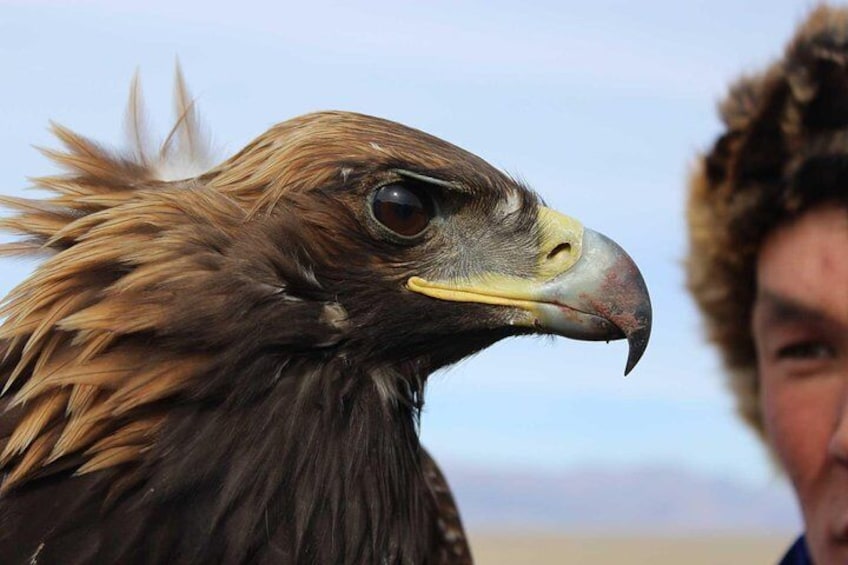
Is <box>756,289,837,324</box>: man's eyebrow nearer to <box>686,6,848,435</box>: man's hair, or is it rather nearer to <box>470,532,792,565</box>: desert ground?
<box>686,6,848,435</box>: man's hair

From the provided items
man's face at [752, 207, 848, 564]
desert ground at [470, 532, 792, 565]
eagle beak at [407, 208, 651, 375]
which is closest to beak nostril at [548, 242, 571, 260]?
eagle beak at [407, 208, 651, 375]

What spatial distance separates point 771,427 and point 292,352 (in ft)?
9.21

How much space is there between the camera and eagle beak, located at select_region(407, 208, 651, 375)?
313cm

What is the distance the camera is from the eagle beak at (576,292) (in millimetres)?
3133

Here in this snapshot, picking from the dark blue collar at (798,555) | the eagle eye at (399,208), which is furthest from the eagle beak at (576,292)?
the dark blue collar at (798,555)

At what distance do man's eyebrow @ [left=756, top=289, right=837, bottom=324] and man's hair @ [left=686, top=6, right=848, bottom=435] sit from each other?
11.6 inches

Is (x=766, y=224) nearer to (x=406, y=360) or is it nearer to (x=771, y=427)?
(x=771, y=427)

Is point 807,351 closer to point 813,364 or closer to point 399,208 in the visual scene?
point 813,364

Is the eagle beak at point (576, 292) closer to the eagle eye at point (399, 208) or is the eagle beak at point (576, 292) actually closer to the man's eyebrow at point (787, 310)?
the eagle eye at point (399, 208)

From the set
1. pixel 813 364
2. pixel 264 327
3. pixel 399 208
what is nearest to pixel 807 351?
pixel 813 364

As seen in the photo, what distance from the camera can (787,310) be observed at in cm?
477

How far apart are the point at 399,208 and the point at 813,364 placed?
240cm

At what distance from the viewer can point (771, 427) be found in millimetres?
4996

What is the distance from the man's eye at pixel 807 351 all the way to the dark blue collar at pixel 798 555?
98 centimetres
